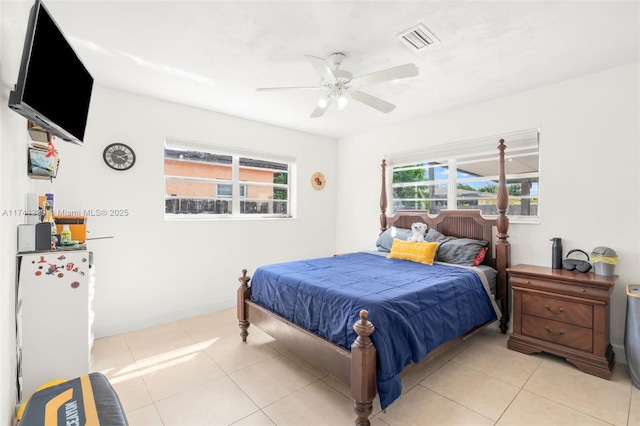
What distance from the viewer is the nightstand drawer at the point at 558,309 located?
244 centimetres

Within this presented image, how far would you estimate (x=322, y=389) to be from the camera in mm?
2209

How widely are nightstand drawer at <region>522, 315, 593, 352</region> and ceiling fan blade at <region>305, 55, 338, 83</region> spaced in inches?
108

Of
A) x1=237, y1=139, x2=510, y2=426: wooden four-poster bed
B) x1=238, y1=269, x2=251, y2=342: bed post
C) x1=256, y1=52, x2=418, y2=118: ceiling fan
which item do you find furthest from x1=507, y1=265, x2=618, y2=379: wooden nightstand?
x1=238, y1=269, x2=251, y2=342: bed post

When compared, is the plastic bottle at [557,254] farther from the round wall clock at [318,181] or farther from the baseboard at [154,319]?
the baseboard at [154,319]

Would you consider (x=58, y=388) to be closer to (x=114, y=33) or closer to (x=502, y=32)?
(x=114, y=33)

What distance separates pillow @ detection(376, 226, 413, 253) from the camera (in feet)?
12.8

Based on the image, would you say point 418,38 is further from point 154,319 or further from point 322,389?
point 154,319

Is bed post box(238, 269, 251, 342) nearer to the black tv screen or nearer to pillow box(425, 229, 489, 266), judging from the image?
the black tv screen

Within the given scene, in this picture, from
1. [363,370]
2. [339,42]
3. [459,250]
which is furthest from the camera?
[459,250]

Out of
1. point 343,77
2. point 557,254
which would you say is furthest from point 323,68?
point 557,254

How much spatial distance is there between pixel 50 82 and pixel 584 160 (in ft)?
13.4

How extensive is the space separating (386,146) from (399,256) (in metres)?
1.82

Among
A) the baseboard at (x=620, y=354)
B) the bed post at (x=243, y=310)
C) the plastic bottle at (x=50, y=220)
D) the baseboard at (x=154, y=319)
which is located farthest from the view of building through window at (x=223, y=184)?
the baseboard at (x=620, y=354)

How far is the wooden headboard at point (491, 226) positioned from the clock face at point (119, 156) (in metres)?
3.46
